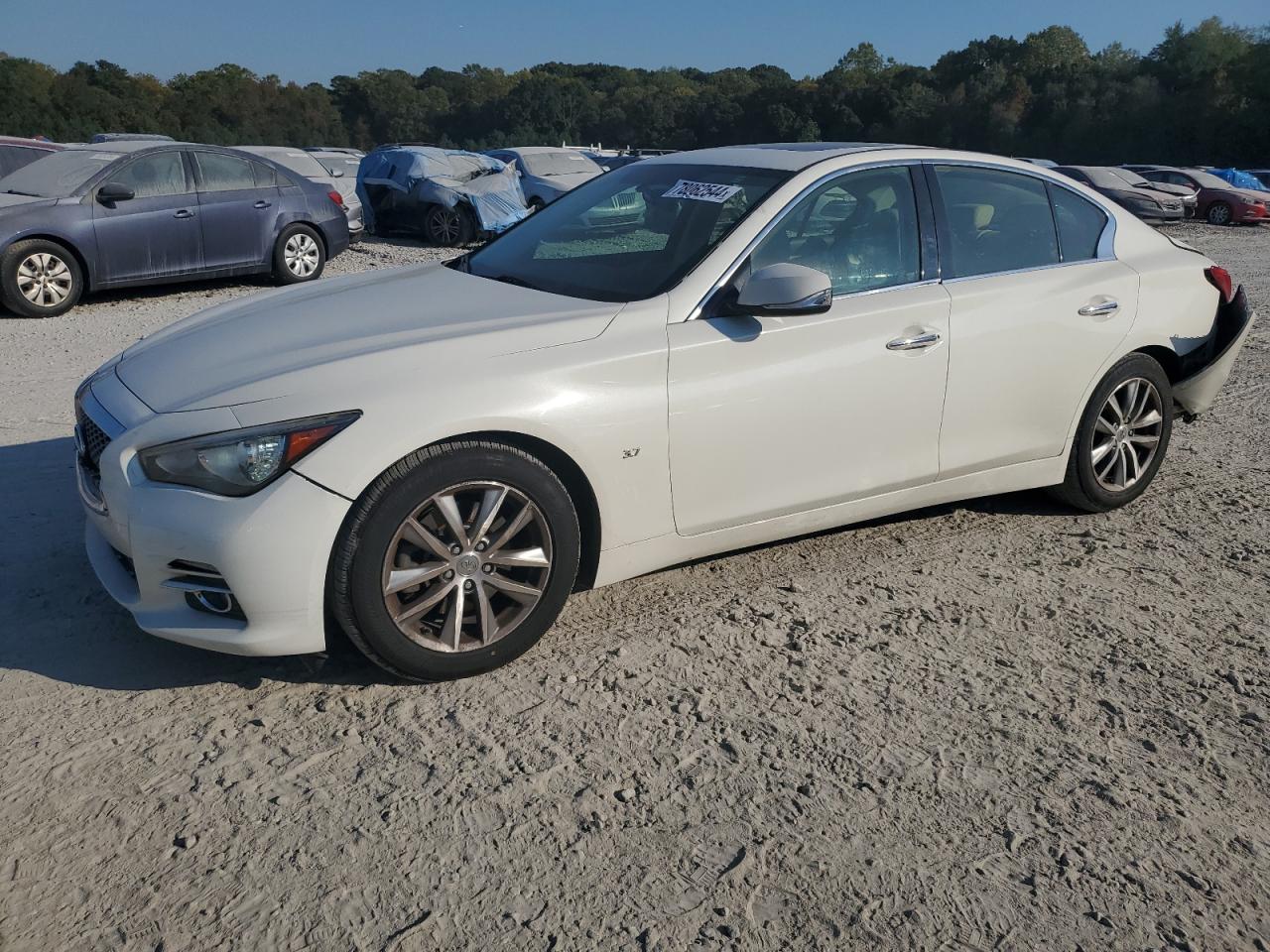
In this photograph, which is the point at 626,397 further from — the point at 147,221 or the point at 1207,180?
the point at 1207,180

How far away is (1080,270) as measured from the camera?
4.73 metres

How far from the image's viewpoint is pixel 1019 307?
175 inches

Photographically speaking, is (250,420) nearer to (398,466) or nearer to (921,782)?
(398,466)

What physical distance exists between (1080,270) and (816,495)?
1698mm

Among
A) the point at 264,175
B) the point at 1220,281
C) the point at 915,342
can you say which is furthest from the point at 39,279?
the point at 1220,281

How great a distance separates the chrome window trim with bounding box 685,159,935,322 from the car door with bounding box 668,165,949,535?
14 mm

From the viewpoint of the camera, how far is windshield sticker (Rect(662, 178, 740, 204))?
4.20 meters

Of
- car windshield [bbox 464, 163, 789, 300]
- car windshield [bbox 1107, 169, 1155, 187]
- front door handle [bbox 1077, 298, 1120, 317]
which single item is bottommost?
car windshield [bbox 1107, 169, 1155, 187]

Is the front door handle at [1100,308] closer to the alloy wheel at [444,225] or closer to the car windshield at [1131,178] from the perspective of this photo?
the alloy wheel at [444,225]

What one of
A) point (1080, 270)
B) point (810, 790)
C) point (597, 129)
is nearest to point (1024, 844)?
point (810, 790)

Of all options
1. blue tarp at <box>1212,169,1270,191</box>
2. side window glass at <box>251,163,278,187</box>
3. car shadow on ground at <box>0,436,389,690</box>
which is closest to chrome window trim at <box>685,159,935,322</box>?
car shadow on ground at <box>0,436,389,690</box>

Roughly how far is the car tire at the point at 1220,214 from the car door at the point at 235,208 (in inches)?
926

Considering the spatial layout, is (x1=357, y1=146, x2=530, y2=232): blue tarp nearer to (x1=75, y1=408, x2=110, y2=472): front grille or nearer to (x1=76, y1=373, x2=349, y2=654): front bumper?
(x1=75, y1=408, x2=110, y2=472): front grille

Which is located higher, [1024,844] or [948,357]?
[948,357]
